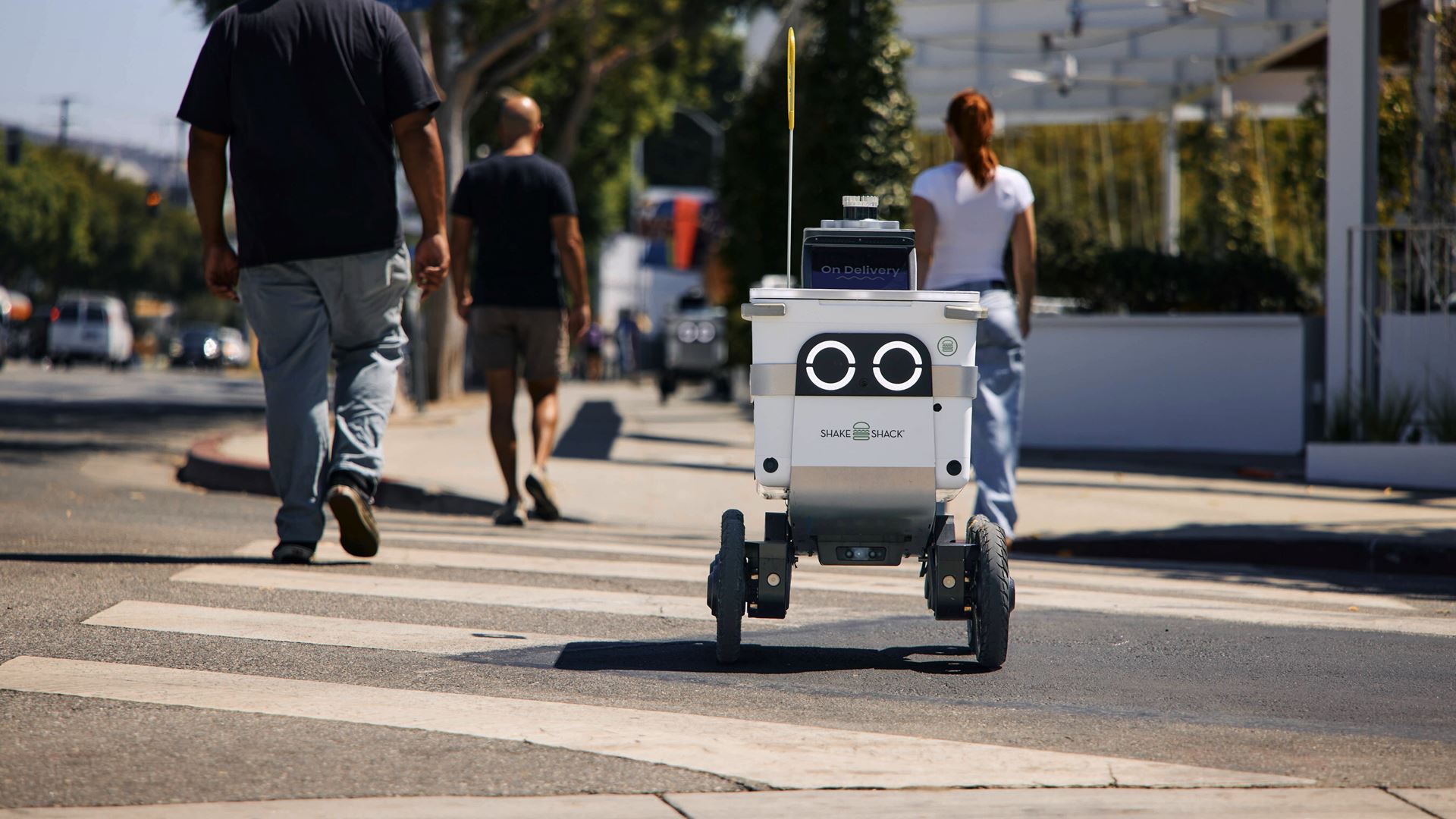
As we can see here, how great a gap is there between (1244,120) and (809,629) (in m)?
19.4

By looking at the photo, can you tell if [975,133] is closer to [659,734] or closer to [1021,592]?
[1021,592]

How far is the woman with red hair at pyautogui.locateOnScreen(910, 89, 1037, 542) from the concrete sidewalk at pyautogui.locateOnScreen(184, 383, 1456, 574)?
1191 mm

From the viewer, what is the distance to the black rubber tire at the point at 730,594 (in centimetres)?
423

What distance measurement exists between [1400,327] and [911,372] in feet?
26.8

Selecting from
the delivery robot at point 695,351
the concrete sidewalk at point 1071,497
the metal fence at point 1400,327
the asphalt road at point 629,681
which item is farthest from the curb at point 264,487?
the delivery robot at point 695,351

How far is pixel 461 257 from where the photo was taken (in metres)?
8.14

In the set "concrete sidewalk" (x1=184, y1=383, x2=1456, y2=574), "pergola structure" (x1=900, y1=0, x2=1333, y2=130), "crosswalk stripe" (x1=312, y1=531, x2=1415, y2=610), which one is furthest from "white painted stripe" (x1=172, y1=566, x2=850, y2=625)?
"pergola structure" (x1=900, y1=0, x2=1333, y2=130)

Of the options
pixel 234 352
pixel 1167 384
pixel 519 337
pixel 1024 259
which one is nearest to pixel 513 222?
pixel 519 337

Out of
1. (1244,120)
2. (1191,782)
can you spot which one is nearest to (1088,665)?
(1191,782)

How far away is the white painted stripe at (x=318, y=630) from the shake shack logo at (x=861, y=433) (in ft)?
3.12

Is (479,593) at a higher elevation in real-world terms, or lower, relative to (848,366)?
lower

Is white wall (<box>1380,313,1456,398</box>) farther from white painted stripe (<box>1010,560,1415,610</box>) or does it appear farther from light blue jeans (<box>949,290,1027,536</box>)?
light blue jeans (<box>949,290,1027,536</box>)

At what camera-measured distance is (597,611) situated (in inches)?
201

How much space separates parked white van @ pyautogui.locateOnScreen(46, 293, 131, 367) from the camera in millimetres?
54875
